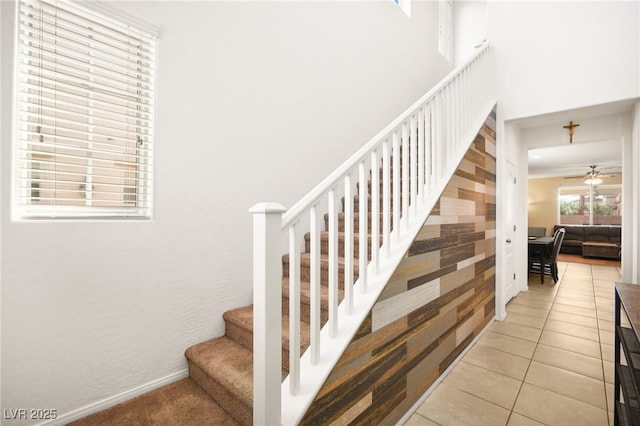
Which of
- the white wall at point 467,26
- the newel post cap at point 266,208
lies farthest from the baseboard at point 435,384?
the white wall at point 467,26

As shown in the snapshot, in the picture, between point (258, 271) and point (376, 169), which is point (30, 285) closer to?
point (258, 271)

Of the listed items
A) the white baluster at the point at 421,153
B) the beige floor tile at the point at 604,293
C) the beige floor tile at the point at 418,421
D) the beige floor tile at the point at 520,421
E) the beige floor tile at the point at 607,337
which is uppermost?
the white baluster at the point at 421,153

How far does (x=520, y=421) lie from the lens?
1899mm

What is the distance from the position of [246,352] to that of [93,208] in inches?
49.5

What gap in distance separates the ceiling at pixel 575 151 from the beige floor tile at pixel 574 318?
2.42 meters

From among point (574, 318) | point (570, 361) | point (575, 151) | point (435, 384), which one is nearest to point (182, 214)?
point (435, 384)

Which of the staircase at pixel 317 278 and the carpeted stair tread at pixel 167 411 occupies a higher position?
the staircase at pixel 317 278

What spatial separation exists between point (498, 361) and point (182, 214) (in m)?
2.95

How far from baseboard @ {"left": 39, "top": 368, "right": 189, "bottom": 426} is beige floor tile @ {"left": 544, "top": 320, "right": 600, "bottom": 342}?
3.85 meters

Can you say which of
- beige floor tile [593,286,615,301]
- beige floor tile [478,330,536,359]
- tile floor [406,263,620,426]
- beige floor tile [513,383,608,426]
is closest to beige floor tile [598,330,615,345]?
tile floor [406,263,620,426]

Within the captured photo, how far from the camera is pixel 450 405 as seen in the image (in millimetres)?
2047

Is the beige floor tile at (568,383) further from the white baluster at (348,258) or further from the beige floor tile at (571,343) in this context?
the white baluster at (348,258)

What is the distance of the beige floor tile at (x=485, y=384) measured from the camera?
213cm

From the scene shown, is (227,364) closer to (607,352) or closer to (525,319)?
(607,352)
